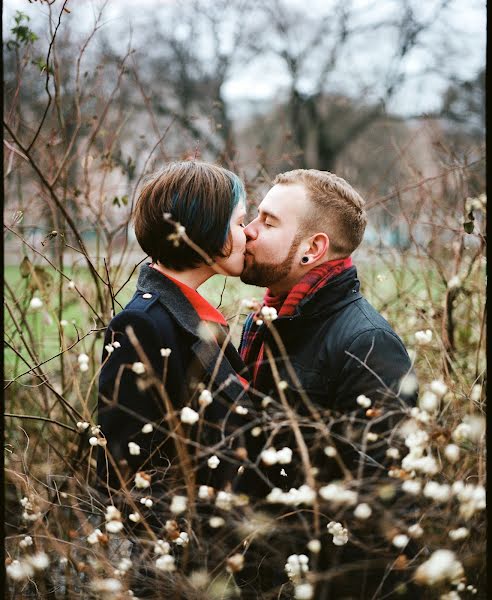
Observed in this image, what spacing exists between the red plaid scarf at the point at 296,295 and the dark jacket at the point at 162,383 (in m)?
0.28

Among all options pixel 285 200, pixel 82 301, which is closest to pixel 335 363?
pixel 285 200

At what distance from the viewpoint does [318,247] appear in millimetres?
2711

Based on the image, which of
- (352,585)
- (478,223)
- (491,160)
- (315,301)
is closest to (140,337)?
(315,301)

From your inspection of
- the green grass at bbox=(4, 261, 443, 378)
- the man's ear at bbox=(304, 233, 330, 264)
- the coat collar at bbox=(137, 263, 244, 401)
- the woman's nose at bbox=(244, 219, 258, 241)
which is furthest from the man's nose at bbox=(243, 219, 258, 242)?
the green grass at bbox=(4, 261, 443, 378)

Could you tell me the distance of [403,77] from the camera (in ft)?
53.7

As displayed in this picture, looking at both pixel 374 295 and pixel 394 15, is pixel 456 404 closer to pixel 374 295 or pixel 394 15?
pixel 374 295

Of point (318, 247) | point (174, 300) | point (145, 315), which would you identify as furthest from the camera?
point (318, 247)

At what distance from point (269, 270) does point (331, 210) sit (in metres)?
0.36

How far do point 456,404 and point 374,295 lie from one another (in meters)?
2.68

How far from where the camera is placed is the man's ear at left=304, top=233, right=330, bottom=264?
270 cm

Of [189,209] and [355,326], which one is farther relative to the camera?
[355,326]

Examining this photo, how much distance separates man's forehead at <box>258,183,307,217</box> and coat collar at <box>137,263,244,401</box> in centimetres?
59

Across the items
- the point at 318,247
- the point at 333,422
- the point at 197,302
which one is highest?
the point at 318,247

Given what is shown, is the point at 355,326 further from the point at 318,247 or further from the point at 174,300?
the point at 174,300
